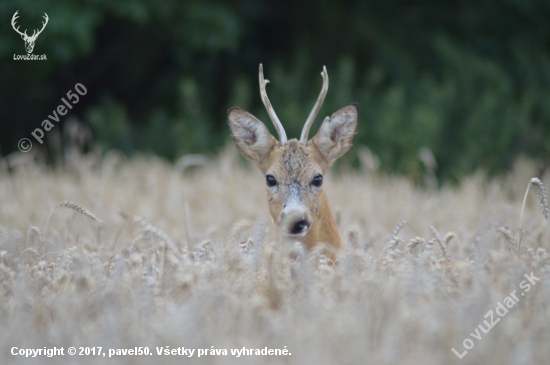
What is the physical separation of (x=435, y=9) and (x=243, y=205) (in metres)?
7.73

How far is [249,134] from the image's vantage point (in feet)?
15.5

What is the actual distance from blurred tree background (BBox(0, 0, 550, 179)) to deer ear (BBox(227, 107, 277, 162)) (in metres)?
5.64

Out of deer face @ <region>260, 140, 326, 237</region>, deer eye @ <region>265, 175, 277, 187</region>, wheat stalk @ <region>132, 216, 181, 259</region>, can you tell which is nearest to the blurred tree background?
deer face @ <region>260, 140, 326, 237</region>

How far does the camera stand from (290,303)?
3.05m

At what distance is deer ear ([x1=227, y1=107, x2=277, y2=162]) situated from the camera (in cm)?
464

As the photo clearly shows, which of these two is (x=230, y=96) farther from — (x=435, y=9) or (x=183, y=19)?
(x=435, y=9)

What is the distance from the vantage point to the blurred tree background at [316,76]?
1077cm

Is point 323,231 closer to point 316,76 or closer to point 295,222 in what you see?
point 295,222

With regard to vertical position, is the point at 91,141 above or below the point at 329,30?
below

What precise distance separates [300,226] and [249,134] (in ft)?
3.32

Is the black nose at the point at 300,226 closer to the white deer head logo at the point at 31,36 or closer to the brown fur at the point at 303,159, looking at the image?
the brown fur at the point at 303,159

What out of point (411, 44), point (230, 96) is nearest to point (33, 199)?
point (230, 96)

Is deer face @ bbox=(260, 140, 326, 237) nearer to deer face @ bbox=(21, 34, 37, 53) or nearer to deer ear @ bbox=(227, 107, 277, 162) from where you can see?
deer ear @ bbox=(227, 107, 277, 162)

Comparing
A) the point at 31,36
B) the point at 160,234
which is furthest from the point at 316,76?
the point at 160,234
